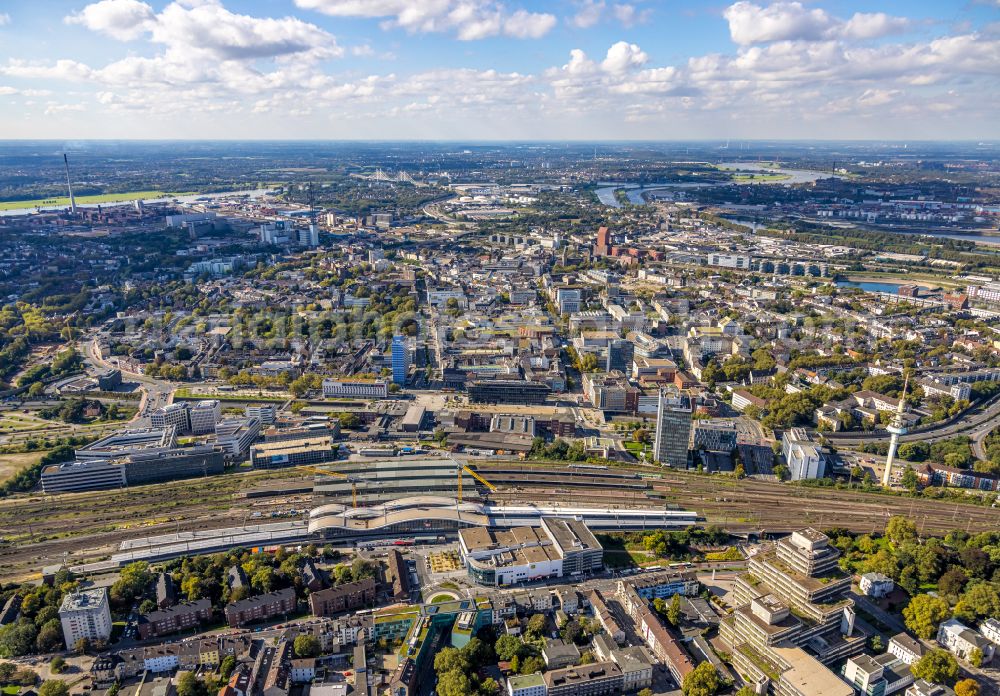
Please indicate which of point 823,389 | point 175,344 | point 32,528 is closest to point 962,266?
point 823,389

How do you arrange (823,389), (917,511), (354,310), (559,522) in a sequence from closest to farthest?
(559,522) → (917,511) → (823,389) → (354,310)

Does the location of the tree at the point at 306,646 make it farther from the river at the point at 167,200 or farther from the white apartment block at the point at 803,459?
the river at the point at 167,200

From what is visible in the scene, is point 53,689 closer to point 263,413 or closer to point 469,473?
point 469,473

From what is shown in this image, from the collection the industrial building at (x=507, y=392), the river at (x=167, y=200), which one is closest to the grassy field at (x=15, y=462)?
the industrial building at (x=507, y=392)

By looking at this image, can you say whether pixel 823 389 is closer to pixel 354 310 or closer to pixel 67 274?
pixel 354 310

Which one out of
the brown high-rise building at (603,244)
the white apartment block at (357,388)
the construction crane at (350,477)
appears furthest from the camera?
the brown high-rise building at (603,244)

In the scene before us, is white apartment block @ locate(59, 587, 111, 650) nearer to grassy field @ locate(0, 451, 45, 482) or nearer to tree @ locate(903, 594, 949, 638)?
grassy field @ locate(0, 451, 45, 482)
